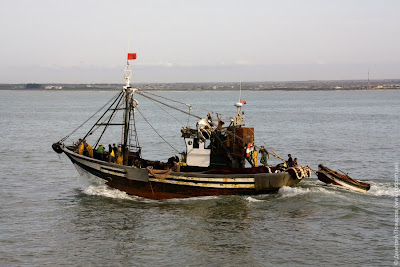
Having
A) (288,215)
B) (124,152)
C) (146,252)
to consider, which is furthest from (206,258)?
(124,152)

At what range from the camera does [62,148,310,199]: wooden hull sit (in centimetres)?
2659

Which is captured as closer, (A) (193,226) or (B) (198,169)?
(A) (193,226)

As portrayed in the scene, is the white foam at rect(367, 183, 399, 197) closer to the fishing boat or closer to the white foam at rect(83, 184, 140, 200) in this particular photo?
the fishing boat

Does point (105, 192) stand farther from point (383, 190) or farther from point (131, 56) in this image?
point (383, 190)

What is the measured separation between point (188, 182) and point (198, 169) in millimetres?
1699

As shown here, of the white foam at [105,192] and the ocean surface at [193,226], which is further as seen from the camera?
the white foam at [105,192]

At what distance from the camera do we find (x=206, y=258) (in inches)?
774

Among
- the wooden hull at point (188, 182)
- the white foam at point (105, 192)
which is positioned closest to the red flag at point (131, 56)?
the wooden hull at point (188, 182)

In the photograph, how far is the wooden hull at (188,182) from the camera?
1047 inches

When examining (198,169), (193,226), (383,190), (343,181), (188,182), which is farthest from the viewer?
(383,190)

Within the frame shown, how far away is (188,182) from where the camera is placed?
26719 millimetres

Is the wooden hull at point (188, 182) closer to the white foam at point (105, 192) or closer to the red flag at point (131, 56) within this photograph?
the white foam at point (105, 192)

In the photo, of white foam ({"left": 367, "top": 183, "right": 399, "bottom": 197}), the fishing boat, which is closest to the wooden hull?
the fishing boat

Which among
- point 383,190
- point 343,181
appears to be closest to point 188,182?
point 343,181
